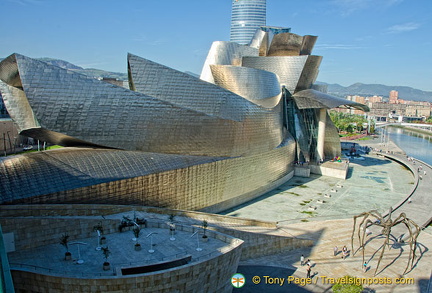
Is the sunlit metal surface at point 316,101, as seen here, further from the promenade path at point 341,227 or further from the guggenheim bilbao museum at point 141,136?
the promenade path at point 341,227

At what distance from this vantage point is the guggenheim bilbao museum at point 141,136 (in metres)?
16.6

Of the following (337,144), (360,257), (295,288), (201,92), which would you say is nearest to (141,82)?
(201,92)

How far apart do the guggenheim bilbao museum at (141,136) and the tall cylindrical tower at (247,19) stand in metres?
130

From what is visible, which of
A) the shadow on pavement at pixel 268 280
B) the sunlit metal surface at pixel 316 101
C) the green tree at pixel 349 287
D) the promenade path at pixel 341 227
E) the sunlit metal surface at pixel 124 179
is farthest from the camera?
the sunlit metal surface at pixel 316 101

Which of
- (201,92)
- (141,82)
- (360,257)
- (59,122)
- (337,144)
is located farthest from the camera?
(337,144)

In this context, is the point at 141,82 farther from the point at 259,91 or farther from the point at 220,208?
the point at 259,91

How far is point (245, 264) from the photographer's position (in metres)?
17.5

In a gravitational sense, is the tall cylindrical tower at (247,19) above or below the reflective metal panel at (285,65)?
above

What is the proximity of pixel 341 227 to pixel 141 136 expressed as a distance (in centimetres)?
1414

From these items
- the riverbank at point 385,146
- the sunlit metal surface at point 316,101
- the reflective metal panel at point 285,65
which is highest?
the reflective metal panel at point 285,65

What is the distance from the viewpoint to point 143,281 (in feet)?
37.9

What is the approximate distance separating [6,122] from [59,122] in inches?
1203

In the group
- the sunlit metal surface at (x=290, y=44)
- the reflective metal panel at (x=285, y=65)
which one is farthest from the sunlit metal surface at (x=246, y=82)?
the sunlit metal surface at (x=290, y=44)

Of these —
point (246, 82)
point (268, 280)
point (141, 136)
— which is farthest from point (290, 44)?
point (268, 280)
